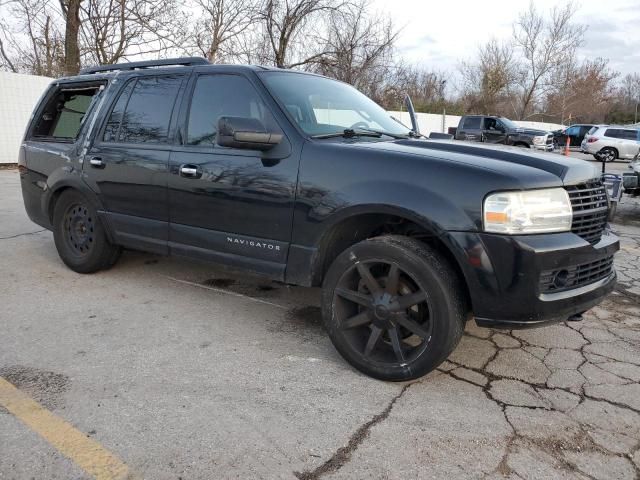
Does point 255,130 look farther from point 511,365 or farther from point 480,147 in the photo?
point 511,365

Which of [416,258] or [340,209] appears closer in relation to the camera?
[416,258]

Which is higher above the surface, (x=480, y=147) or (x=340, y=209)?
(x=480, y=147)

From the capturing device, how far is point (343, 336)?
2963mm

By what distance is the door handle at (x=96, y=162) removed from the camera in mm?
4188

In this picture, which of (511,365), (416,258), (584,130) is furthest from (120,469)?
(584,130)

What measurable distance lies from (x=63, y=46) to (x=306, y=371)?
2000 cm

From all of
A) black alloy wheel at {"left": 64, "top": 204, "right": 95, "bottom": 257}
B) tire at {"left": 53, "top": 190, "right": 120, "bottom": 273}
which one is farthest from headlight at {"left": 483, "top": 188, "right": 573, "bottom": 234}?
black alloy wheel at {"left": 64, "top": 204, "right": 95, "bottom": 257}

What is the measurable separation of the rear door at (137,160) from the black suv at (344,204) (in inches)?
0.5

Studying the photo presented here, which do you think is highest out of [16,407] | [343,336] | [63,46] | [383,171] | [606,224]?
[63,46]

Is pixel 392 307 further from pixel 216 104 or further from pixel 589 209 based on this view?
pixel 216 104

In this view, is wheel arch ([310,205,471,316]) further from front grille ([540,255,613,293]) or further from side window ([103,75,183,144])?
side window ([103,75,183,144])

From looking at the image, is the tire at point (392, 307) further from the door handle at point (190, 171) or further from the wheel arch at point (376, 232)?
the door handle at point (190, 171)

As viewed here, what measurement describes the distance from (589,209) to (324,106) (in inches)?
74.4

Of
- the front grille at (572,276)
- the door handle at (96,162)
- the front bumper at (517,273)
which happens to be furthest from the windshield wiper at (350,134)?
the door handle at (96,162)
